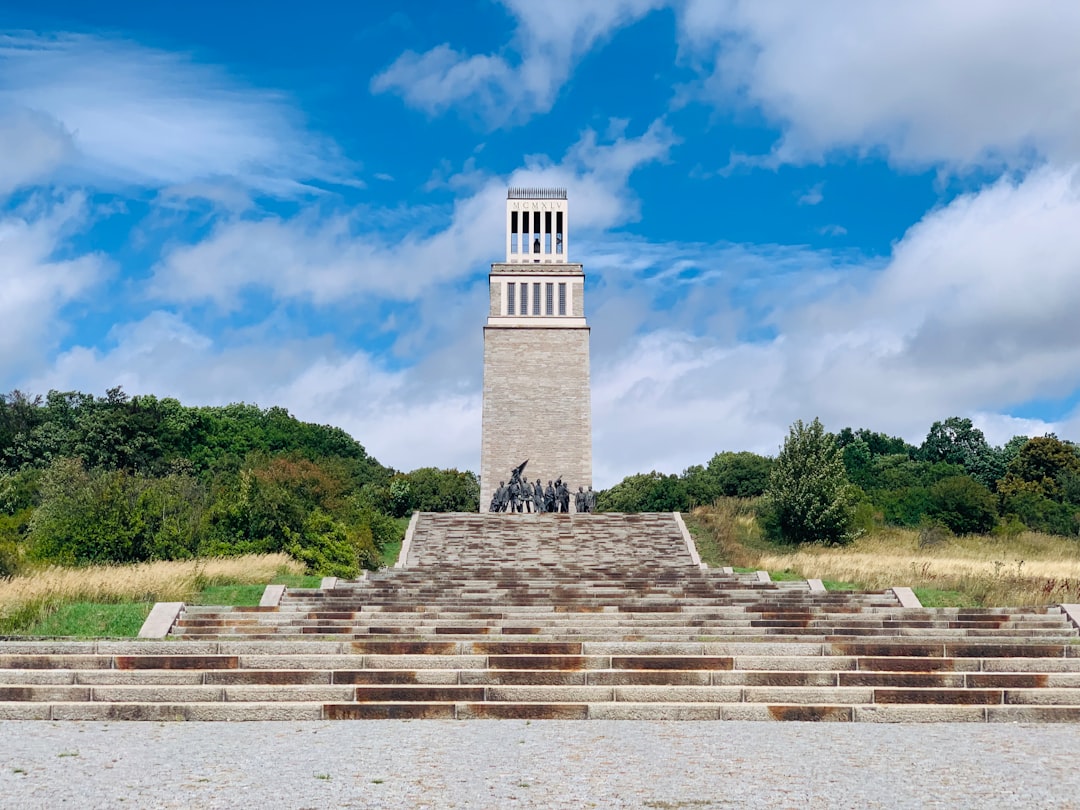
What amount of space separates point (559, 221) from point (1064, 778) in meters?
46.6

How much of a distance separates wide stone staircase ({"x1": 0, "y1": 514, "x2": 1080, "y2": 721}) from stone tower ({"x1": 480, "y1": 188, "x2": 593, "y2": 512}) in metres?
29.3

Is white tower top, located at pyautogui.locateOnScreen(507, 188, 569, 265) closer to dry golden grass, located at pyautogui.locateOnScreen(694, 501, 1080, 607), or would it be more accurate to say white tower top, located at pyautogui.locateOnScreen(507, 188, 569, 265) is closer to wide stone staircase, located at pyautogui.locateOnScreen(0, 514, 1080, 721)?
dry golden grass, located at pyautogui.locateOnScreen(694, 501, 1080, 607)

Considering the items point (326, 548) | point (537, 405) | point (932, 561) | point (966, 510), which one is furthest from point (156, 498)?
point (537, 405)

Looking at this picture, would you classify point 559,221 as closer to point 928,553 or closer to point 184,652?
point 928,553

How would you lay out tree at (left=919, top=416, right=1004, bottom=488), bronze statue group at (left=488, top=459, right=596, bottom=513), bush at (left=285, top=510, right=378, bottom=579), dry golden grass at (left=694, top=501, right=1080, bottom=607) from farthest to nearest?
tree at (left=919, top=416, right=1004, bottom=488) → bronze statue group at (left=488, top=459, right=596, bottom=513) → bush at (left=285, top=510, right=378, bottom=579) → dry golden grass at (left=694, top=501, right=1080, bottom=607)

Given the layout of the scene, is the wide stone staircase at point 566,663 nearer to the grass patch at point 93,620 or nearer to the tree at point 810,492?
the grass patch at point 93,620

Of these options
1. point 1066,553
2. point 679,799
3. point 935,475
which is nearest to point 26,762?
point 679,799

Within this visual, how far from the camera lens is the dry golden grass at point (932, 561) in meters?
19.3

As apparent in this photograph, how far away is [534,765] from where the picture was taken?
789cm

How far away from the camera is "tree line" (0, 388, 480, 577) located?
21.7 meters

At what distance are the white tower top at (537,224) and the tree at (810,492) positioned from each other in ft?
74.4

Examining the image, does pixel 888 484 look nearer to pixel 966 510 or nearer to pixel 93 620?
pixel 966 510

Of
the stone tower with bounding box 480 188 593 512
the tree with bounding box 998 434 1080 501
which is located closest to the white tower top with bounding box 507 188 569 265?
the stone tower with bounding box 480 188 593 512

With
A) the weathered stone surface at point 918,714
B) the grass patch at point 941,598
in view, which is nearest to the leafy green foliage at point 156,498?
the grass patch at point 941,598
